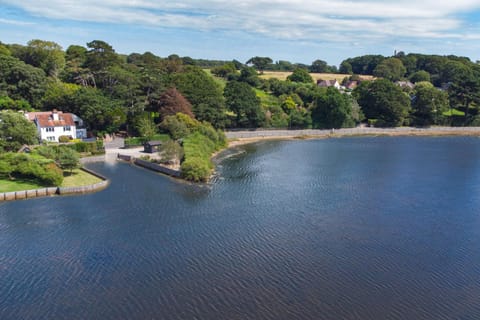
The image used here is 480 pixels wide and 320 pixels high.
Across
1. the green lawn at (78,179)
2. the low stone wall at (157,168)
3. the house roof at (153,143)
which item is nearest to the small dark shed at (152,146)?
the house roof at (153,143)

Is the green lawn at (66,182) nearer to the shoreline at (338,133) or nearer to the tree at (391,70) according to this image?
the shoreline at (338,133)

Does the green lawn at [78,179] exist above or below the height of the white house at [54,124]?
below

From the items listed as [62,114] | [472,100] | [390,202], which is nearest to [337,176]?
[390,202]

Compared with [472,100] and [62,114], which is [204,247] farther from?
[472,100]

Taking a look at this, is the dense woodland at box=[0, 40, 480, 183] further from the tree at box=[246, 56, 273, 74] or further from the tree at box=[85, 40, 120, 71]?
the tree at box=[246, 56, 273, 74]

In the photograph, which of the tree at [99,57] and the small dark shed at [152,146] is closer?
the small dark shed at [152,146]
